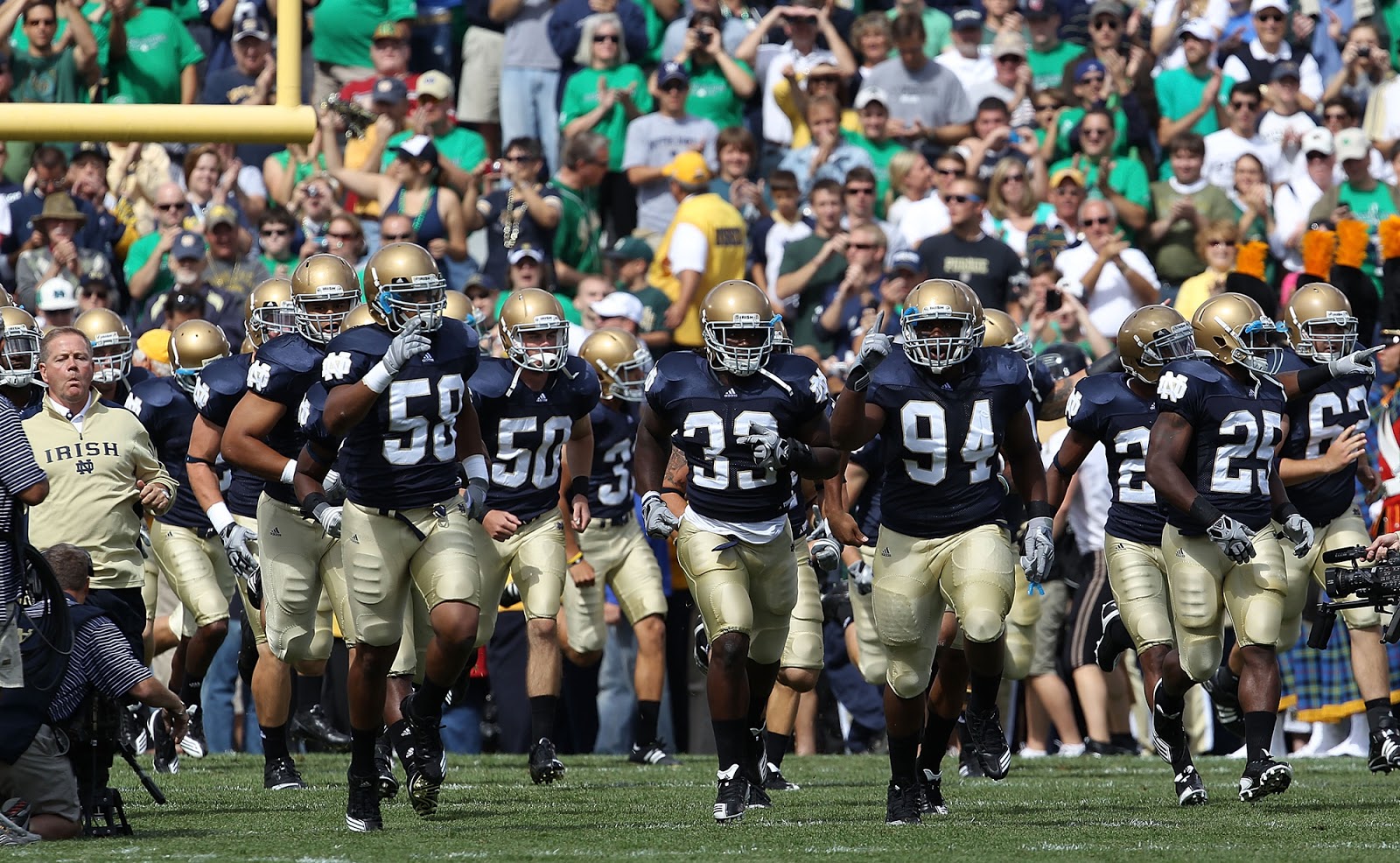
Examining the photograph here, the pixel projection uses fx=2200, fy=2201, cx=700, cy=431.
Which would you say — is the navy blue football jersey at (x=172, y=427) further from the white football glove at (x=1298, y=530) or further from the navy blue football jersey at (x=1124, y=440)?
the white football glove at (x=1298, y=530)

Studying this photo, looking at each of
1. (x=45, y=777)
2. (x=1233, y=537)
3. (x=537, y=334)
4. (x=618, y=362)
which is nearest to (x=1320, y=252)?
(x=618, y=362)

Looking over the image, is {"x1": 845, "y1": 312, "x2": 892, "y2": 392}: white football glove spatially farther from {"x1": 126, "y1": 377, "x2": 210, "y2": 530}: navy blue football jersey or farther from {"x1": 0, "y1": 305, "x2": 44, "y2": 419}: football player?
{"x1": 126, "y1": 377, "x2": 210, "y2": 530}: navy blue football jersey

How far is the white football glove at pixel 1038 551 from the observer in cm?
703

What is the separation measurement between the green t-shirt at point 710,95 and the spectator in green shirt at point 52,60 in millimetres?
3455

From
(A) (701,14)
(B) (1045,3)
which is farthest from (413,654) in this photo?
(B) (1045,3)

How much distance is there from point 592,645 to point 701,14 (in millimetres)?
4939

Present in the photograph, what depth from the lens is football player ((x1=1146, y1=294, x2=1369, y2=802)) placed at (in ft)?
24.1

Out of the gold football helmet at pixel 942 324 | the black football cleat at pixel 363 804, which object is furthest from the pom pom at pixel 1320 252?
the black football cleat at pixel 363 804

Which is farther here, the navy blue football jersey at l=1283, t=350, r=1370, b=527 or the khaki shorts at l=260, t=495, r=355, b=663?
the navy blue football jersey at l=1283, t=350, r=1370, b=527

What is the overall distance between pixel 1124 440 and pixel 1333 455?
3.36ft

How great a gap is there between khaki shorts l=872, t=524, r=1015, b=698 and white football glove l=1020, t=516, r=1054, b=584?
0.22 ft

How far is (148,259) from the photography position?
11.9 metres

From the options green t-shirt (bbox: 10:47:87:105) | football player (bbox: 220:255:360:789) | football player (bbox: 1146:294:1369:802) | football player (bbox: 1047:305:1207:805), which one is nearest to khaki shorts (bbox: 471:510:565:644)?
football player (bbox: 220:255:360:789)

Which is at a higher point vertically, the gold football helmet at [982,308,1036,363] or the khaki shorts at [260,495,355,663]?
the gold football helmet at [982,308,1036,363]
